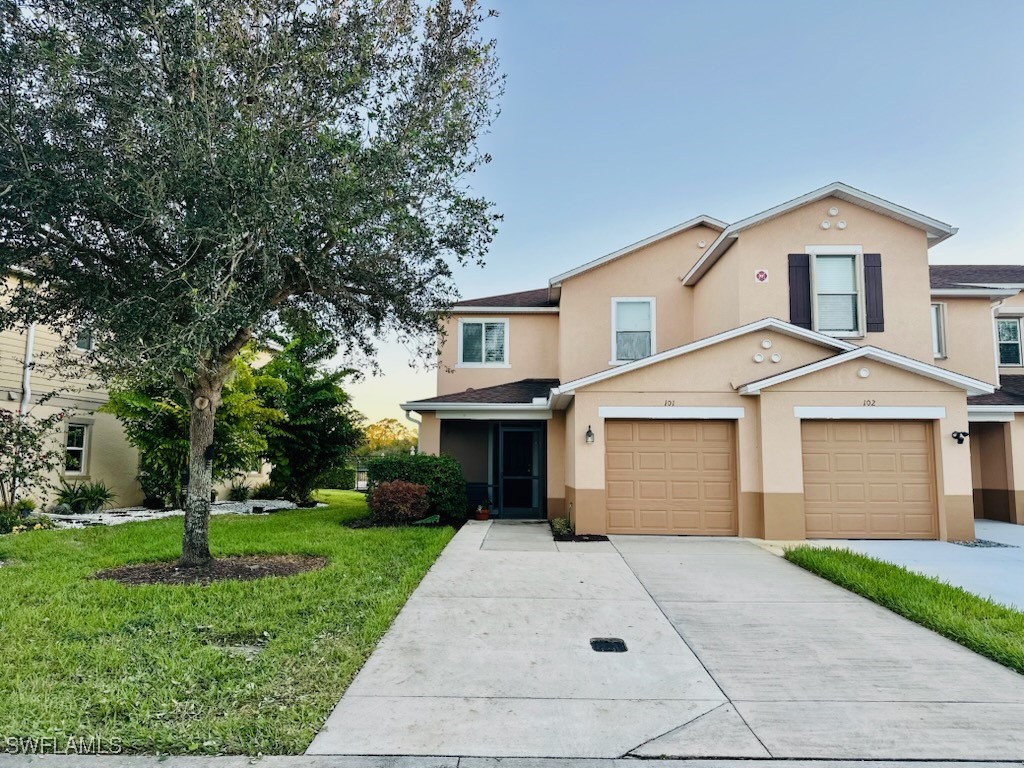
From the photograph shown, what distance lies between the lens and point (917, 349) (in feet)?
43.8

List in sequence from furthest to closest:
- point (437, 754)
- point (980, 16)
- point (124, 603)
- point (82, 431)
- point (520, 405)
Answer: point (82, 431), point (520, 405), point (980, 16), point (124, 603), point (437, 754)

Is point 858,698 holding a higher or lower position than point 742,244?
lower

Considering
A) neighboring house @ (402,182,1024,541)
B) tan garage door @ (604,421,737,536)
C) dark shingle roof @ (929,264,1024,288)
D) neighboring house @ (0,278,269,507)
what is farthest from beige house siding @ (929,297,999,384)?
neighboring house @ (0,278,269,507)

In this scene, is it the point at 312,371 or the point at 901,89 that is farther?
the point at 312,371

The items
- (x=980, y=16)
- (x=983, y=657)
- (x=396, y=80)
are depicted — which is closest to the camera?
(x=983, y=657)

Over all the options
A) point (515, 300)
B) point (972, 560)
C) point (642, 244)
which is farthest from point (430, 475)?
point (972, 560)

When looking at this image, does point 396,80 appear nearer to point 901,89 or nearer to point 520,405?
point 520,405

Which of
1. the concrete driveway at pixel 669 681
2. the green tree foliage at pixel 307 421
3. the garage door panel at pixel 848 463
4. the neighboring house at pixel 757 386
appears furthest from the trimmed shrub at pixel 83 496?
the garage door panel at pixel 848 463

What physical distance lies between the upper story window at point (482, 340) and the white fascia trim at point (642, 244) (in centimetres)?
204

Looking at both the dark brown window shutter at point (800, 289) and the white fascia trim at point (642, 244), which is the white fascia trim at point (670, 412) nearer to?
the dark brown window shutter at point (800, 289)

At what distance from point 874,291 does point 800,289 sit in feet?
5.12

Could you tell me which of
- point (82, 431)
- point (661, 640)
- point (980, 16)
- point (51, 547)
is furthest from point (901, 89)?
point (82, 431)

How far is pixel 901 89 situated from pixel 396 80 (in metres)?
12.8

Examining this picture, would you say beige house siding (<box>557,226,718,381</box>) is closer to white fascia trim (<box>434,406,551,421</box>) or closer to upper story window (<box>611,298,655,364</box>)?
upper story window (<box>611,298,655,364</box>)
